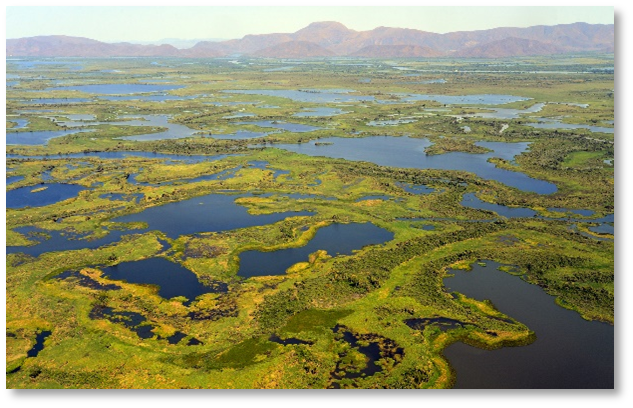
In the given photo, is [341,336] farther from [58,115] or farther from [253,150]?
[58,115]

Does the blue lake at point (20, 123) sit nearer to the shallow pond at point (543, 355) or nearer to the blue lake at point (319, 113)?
the blue lake at point (319, 113)

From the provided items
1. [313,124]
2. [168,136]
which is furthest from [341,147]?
[168,136]

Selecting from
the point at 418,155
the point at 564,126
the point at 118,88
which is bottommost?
the point at 418,155

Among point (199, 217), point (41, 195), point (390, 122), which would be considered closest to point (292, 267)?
point (199, 217)

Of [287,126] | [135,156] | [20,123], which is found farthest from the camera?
[287,126]

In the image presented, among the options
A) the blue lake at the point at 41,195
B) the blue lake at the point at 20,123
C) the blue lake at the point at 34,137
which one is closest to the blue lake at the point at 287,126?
the blue lake at the point at 34,137

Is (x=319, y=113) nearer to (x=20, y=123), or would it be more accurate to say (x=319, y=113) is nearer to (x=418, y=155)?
(x=418, y=155)

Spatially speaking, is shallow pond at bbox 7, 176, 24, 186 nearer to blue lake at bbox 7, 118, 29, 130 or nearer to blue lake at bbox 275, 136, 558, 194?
blue lake at bbox 275, 136, 558, 194
